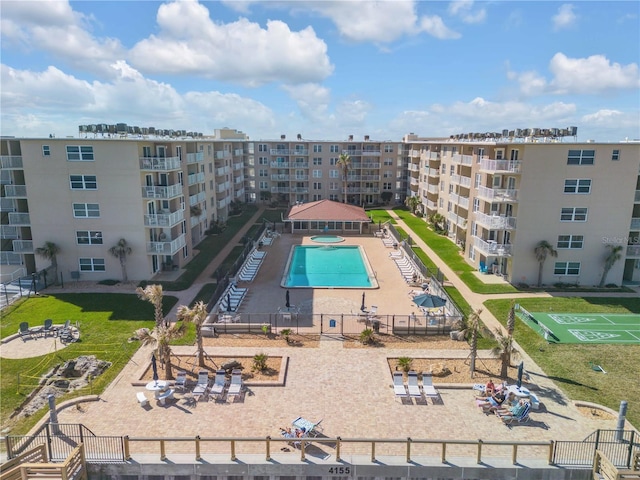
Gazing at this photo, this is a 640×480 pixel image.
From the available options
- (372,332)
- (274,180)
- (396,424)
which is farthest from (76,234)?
(274,180)

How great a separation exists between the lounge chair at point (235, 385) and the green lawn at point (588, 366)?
1547 centimetres

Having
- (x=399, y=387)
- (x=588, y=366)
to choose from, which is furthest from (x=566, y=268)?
(x=399, y=387)

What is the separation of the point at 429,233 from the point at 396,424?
40.1 meters

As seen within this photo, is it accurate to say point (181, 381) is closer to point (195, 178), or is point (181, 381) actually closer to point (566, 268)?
point (195, 178)

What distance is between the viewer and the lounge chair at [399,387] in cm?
2064

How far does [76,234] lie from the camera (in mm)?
36281

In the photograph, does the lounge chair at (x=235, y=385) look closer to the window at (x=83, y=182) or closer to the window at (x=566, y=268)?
the window at (x=83, y=182)

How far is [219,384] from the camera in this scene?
69.7 feet

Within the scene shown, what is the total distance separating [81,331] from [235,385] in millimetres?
12630

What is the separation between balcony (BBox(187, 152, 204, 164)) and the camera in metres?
45.9

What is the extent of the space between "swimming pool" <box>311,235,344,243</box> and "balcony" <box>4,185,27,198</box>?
96.9 feet

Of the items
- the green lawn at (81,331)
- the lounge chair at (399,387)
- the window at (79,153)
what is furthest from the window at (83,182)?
the lounge chair at (399,387)

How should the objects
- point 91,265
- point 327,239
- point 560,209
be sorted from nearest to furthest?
point 560,209, point 91,265, point 327,239

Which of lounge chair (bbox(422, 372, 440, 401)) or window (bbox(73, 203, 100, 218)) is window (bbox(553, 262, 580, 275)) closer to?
lounge chair (bbox(422, 372, 440, 401))
